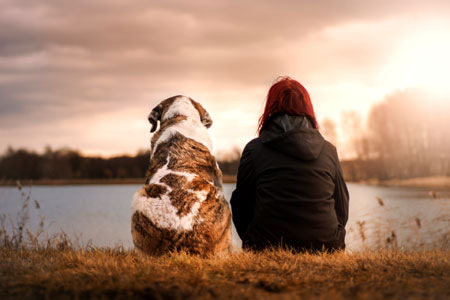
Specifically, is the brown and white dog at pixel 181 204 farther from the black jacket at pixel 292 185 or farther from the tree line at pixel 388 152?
the tree line at pixel 388 152

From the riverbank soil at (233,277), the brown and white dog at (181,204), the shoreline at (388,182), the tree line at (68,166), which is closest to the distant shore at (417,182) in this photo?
the shoreline at (388,182)

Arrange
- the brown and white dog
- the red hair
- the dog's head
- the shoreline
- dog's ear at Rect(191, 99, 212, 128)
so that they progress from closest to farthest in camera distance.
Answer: the brown and white dog
the red hair
the dog's head
dog's ear at Rect(191, 99, 212, 128)
the shoreline

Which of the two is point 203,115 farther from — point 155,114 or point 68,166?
point 68,166

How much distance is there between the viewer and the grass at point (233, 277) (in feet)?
11.2

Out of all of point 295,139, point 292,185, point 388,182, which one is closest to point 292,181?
point 292,185

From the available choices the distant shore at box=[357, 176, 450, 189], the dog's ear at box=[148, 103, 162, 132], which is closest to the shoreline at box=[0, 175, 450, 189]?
the distant shore at box=[357, 176, 450, 189]

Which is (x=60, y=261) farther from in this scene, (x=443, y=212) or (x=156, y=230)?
(x=443, y=212)

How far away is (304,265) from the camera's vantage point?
4215 mm

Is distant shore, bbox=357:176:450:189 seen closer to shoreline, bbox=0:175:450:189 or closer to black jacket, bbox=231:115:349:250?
shoreline, bbox=0:175:450:189

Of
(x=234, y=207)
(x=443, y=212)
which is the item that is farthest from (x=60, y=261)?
(x=443, y=212)

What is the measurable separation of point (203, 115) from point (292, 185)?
7.50 ft

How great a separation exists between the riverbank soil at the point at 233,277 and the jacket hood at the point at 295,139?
1153 mm

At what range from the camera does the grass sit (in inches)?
135

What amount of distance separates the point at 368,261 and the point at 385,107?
4039cm
